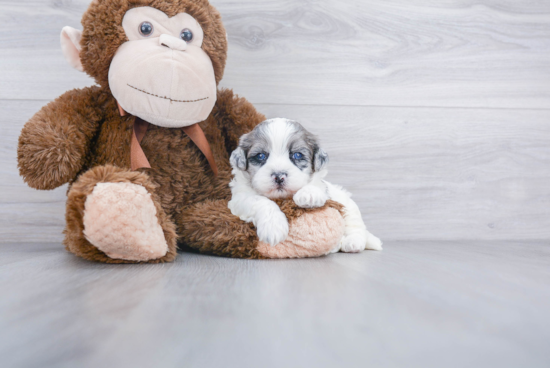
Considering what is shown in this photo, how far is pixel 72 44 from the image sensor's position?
42.7 inches

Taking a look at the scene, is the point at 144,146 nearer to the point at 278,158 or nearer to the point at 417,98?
the point at 278,158

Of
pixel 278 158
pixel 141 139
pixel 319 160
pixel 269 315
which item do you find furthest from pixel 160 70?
pixel 269 315

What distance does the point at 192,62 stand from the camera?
1.04 metres

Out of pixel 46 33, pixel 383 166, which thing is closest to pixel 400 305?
pixel 383 166

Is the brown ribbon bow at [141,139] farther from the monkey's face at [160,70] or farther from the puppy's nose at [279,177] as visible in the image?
the puppy's nose at [279,177]

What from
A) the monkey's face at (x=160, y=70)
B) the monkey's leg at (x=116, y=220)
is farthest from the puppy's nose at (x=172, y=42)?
the monkey's leg at (x=116, y=220)

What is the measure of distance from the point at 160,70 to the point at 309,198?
49 centimetres

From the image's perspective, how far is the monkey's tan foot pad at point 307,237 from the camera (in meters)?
1.01

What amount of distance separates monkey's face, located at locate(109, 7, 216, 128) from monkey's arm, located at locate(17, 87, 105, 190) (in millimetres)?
122

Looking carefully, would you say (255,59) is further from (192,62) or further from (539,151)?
(539,151)

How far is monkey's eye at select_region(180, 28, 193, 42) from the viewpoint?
1064 millimetres

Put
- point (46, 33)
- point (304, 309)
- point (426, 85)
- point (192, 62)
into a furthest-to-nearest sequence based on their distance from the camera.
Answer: point (426, 85)
point (46, 33)
point (192, 62)
point (304, 309)

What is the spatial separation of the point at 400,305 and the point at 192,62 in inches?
30.4

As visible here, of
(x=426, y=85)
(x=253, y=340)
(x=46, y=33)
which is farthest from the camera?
(x=426, y=85)
